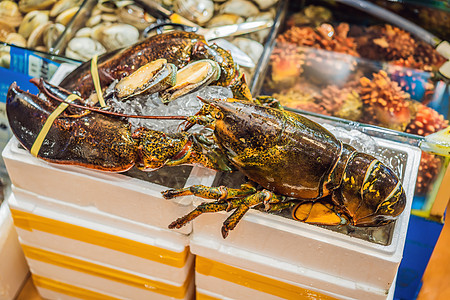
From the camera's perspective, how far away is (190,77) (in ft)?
4.21

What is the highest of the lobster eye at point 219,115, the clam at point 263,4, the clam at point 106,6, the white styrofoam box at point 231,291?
the lobster eye at point 219,115

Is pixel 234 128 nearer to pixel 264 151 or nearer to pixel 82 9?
pixel 264 151

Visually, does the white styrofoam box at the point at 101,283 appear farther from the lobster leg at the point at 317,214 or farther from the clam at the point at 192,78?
the clam at the point at 192,78

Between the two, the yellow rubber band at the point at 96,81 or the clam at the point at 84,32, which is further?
the clam at the point at 84,32

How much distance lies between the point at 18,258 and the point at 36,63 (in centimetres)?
74

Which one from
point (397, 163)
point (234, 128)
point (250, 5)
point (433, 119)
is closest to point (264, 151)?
point (234, 128)

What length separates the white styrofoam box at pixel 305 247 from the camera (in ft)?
3.95

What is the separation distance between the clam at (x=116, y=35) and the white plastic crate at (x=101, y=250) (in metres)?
0.86

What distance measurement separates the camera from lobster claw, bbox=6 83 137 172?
1.24m

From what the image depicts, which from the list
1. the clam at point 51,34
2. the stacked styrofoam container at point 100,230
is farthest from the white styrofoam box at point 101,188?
the clam at point 51,34

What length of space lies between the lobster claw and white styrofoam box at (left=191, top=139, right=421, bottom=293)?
0.92 feet

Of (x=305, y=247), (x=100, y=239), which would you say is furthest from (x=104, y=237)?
(x=305, y=247)

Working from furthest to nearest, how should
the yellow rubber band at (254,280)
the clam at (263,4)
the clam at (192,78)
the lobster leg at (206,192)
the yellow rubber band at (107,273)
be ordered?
the clam at (263,4) < the yellow rubber band at (107,273) < the yellow rubber band at (254,280) < the clam at (192,78) < the lobster leg at (206,192)

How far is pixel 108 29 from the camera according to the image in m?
2.13
